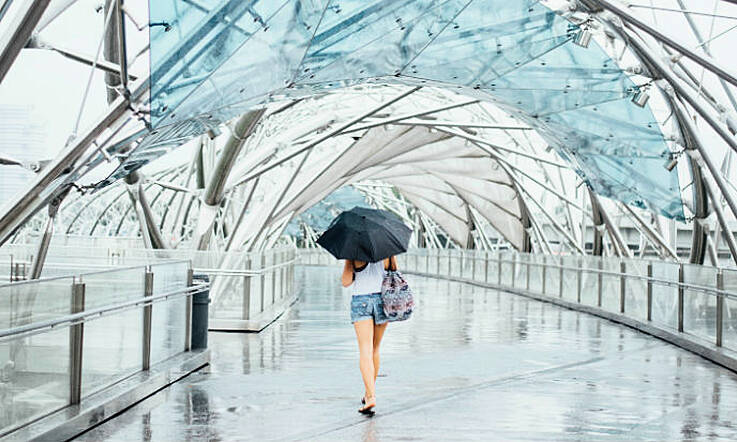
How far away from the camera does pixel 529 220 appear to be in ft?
158

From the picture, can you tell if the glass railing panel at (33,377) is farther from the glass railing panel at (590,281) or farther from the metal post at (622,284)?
the glass railing panel at (590,281)

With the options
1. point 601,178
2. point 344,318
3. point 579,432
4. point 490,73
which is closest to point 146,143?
point 579,432

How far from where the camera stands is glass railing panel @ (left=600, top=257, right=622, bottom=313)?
69.5 feet

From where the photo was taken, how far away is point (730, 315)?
44.7 ft

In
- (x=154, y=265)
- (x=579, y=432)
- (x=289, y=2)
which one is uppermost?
(x=289, y=2)

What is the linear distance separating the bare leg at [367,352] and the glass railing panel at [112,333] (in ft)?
7.27

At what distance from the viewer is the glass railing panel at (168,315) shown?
10641 mm

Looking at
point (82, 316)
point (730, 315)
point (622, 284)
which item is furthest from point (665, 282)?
point (82, 316)

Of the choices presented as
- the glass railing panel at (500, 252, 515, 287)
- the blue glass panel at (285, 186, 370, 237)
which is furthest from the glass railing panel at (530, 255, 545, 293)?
the blue glass panel at (285, 186, 370, 237)

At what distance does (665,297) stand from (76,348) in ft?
39.3

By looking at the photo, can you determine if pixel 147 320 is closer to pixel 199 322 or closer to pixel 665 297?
pixel 199 322

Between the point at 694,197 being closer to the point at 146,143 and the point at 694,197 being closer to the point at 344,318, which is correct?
the point at 344,318

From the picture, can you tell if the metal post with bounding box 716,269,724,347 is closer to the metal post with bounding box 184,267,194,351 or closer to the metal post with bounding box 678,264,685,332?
the metal post with bounding box 678,264,685,332

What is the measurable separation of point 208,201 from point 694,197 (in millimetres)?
10677
